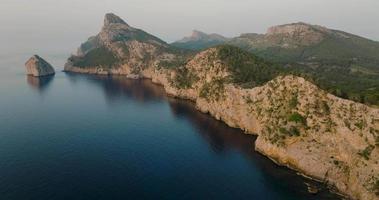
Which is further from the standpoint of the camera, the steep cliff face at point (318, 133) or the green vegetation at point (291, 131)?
the green vegetation at point (291, 131)

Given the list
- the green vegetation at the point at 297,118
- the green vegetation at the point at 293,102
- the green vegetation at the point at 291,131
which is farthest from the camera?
the green vegetation at the point at 293,102

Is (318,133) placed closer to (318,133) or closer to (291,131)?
(318,133)

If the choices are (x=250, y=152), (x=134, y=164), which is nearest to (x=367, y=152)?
(x=250, y=152)

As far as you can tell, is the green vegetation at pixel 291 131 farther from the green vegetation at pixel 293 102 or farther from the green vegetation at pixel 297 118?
the green vegetation at pixel 293 102

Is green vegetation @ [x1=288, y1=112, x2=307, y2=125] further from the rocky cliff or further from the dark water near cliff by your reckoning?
the dark water near cliff

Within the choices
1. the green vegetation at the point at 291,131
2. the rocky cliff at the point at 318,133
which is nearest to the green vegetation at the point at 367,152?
the rocky cliff at the point at 318,133

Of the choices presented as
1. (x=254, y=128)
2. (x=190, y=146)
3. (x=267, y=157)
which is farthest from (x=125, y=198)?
(x=254, y=128)

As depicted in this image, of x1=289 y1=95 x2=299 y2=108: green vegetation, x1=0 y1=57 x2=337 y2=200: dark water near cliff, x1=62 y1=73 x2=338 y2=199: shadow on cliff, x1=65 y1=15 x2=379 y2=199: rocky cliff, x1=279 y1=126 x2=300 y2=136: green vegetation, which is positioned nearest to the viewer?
x1=0 y1=57 x2=337 y2=200: dark water near cliff

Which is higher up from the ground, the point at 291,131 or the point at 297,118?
the point at 297,118

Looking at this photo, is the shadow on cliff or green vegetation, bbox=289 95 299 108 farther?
green vegetation, bbox=289 95 299 108

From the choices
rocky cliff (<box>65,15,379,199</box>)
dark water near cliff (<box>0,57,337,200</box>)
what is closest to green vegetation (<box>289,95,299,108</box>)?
rocky cliff (<box>65,15,379,199</box>)

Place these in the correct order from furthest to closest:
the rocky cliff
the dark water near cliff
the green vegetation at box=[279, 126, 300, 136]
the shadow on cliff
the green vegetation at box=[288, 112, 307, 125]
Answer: the green vegetation at box=[288, 112, 307, 125] < the green vegetation at box=[279, 126, 300, 136] < the shadow on cliff < the rocky cliff < the dark water near cliff
